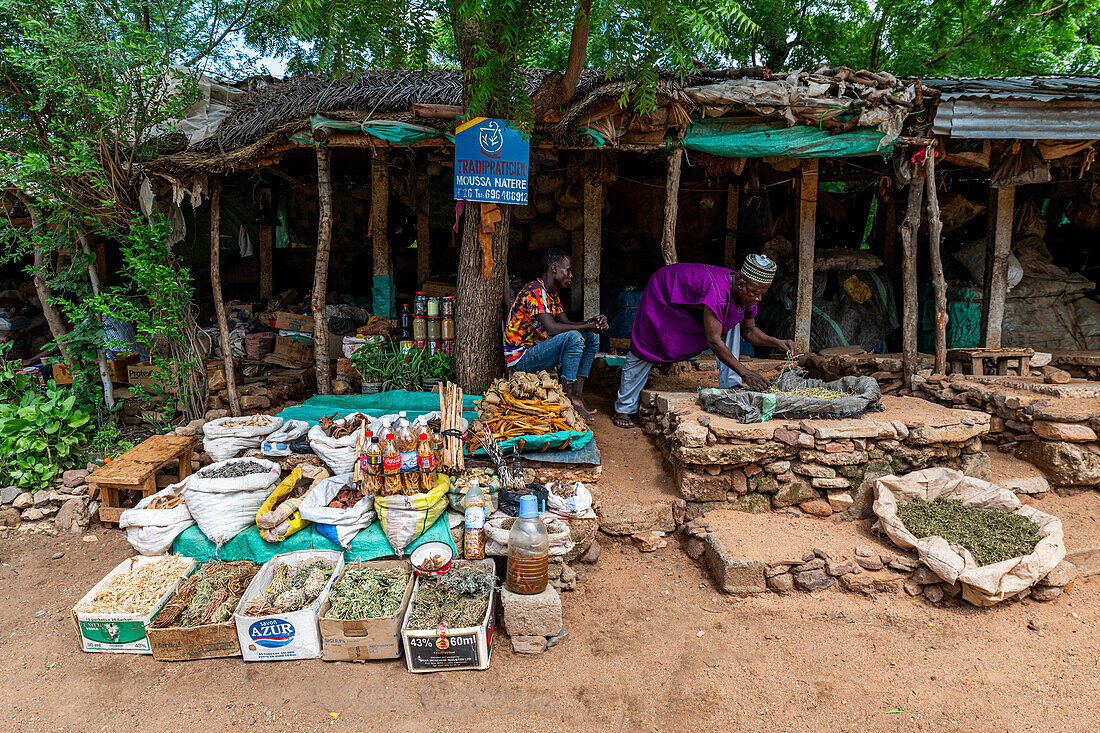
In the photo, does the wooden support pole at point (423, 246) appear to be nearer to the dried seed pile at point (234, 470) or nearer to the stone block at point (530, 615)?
the dried seed pile at point (234, 470)

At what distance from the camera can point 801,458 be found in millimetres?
4508

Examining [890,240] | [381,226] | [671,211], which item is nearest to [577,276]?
[671,211]

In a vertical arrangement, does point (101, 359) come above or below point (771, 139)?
below

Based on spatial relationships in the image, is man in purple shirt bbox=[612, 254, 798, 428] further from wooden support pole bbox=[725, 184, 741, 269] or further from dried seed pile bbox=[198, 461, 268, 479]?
wooden support pole bbox=[725, 184, 741, 269]

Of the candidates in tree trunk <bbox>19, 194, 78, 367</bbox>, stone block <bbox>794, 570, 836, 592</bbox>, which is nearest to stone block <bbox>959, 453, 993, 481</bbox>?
stone block <bbox>794, 570, 836, 592</bbox>

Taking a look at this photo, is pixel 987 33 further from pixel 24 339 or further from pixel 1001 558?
pixel 24 339

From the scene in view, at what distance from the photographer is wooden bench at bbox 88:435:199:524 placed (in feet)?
14.7

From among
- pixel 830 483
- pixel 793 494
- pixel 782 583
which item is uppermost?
pixel 830 483

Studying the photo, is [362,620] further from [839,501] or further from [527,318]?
[839,501]

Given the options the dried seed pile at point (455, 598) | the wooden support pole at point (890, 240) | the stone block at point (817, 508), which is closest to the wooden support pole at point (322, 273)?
the dried seed pile at point (455, 598)

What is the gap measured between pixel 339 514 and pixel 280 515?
38cm

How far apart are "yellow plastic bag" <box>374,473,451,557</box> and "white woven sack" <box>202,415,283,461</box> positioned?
1.32m

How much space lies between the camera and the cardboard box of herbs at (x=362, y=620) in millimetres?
3150

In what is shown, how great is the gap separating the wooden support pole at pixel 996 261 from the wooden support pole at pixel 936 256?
108 cm
